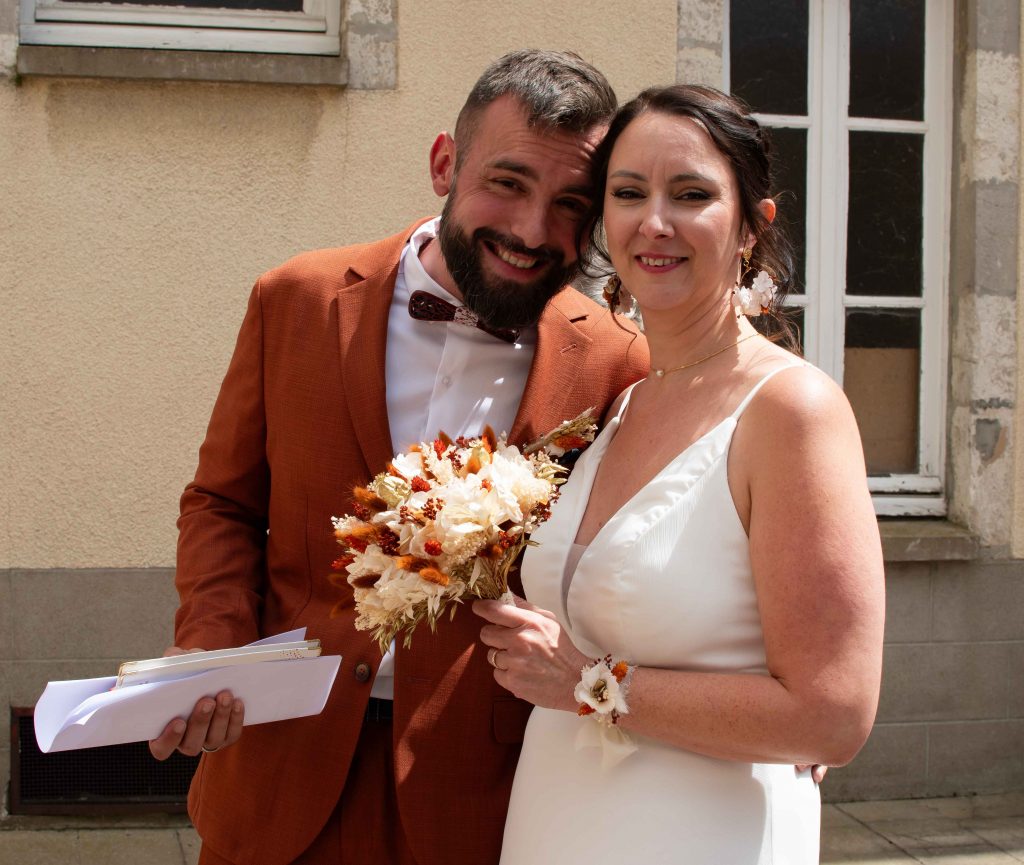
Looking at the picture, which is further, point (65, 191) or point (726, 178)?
point (65, 191)

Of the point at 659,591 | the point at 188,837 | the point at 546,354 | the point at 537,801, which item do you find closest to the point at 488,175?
the point at 546,354

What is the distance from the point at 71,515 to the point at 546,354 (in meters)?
2.98

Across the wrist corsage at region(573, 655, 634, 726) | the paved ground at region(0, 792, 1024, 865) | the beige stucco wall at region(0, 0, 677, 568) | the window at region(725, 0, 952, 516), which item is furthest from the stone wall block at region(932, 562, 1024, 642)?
A: the wrist corsage at region(573, 655, 634, 726)

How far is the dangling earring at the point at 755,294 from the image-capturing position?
2330mm

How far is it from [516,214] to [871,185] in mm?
3633

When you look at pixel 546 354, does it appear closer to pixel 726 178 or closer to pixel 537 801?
pixel 726 178

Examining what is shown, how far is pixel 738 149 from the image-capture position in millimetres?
2229

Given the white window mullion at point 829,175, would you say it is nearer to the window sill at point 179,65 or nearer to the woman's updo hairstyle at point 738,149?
the window sill at point 179,65

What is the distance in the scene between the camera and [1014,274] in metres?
5.34

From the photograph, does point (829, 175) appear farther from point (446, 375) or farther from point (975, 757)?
point (446, 375)

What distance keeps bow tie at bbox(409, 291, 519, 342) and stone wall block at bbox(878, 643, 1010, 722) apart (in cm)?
352

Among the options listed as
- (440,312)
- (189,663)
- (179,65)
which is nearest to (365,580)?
(189,663)

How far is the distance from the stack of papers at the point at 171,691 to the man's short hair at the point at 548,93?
1.19 metres

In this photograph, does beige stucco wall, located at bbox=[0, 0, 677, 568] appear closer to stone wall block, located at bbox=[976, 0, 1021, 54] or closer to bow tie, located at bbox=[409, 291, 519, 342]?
stone wall block, located at bbox=[976, 0, 1021, 54]
